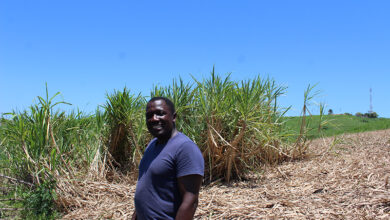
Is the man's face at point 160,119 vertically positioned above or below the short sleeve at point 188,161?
above


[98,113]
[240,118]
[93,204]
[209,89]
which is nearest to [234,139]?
[240,118]

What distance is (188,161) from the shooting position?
5.32 feet

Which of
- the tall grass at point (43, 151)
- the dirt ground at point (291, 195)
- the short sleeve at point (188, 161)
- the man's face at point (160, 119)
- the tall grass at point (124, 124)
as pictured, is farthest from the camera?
the tall grass at point (124, 124)

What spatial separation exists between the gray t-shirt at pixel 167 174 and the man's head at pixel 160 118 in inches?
2.8

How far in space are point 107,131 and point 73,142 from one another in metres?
0.57

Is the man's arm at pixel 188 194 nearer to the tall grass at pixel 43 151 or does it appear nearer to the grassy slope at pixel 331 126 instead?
the tall grass at pixel 43 151

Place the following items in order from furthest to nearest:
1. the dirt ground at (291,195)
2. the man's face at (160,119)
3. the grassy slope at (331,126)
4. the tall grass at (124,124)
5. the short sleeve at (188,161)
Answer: the grassy slope at (331,126), the tall grass at (124,124), the dirt ground at (291,195), the man's face at (160,119), the short sleeve at (188,161)

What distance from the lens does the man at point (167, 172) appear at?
64.4 inches

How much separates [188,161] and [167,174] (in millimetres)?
161

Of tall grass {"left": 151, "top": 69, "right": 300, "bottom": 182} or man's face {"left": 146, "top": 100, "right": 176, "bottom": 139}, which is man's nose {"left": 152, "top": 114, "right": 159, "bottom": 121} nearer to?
man's face {"left": 146, "top": 100, "right": 176, "bottom": 139}

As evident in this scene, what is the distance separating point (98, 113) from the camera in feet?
17.9

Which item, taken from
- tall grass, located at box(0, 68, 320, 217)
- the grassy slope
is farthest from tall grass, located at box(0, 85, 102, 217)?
the grassy slope

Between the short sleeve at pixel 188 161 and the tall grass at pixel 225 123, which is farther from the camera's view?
the tall grass at pixel 225 123

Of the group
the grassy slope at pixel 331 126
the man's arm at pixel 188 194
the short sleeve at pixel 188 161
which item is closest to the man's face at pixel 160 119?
the short sleeve at pixel 188 161
